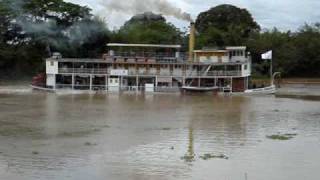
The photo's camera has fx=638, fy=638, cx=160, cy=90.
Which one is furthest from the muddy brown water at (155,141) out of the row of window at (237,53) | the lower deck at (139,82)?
the row of window at (237,53)

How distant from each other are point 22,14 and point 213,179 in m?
65.9

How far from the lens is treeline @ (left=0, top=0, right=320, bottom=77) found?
8250cm

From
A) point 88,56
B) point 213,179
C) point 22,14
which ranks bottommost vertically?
point 213,179

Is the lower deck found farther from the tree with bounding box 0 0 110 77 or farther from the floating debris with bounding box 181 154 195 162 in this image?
the floating debris with bounding box 181 154 195 162

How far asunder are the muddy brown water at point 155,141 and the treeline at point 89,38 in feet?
98.1

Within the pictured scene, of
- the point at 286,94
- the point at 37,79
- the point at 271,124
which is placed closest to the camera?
the point at 271,124

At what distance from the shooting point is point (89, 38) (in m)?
85.7

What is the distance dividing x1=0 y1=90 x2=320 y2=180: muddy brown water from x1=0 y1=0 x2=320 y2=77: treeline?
29.9m

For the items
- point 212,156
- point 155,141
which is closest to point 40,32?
point 155,141

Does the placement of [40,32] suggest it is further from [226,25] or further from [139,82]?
[226,25]

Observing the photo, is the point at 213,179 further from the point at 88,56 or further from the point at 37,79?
the point at 88,56

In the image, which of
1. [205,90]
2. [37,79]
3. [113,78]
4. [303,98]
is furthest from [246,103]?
[37,79]

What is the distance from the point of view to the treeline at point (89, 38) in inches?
3248

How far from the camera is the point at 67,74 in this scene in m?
72.6
